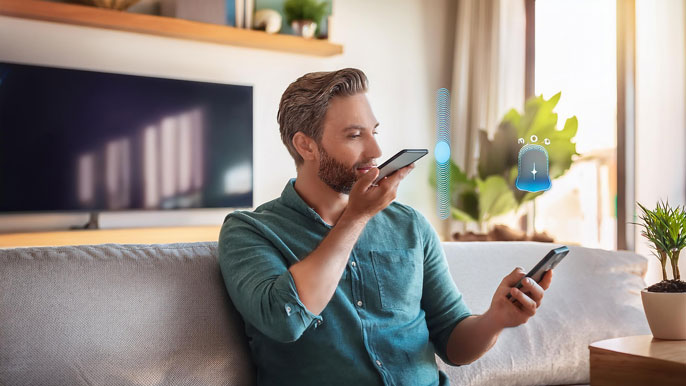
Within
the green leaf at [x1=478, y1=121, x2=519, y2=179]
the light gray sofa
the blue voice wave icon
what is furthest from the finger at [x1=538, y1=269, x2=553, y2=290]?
the blue voice wave icon

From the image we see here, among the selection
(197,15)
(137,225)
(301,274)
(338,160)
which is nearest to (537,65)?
(197,15)

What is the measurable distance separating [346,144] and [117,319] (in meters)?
0.56

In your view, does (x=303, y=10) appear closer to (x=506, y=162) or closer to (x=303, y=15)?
(x=303, y=15)

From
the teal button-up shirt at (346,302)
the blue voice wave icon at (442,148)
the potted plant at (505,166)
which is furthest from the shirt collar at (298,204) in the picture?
the blue voice wave icon at (442,148)

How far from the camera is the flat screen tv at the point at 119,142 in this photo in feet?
12.1

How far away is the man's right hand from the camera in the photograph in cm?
125

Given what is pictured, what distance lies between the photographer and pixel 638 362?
1.27 metres

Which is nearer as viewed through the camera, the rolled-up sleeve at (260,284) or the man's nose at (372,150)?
the rolled-up sleeve at (260,284)

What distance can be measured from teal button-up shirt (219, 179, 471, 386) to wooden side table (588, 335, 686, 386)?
11.5 inches

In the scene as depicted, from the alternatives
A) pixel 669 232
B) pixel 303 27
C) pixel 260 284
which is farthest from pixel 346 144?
pixel 303 27

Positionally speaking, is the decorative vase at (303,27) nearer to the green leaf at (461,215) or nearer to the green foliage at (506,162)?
the green foliage at (506,162)

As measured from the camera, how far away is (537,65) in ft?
15.5

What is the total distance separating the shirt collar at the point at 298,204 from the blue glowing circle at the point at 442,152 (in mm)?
3623

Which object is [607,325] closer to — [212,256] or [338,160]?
[338,160]
